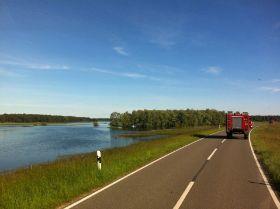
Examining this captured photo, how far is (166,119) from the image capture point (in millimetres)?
157875

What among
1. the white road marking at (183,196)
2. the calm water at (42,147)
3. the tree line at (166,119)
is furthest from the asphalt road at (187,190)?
the tree line at (166,119)

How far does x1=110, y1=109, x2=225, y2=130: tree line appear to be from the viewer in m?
Result: 156

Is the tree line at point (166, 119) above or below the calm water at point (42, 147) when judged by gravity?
above

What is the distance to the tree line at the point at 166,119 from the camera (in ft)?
511

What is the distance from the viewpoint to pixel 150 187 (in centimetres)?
1138

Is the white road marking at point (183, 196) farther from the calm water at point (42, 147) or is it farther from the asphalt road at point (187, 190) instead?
the calm water at point (42, 147)

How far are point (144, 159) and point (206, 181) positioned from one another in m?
7.55

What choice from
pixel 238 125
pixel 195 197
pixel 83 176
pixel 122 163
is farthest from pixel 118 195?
pixel 238 125

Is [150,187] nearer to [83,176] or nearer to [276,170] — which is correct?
[83,176]

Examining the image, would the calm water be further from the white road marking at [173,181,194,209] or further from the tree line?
the tree line

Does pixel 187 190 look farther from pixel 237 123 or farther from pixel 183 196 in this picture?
pixel 237 123

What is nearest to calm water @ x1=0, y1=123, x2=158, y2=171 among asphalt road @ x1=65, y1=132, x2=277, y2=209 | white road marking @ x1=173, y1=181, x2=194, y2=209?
asphalt road @ x1=65, y1=132, x2=277, y2=209

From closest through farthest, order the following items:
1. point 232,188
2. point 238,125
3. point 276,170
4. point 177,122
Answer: point 232,188, point 276,170, point 238,125, point 177,122

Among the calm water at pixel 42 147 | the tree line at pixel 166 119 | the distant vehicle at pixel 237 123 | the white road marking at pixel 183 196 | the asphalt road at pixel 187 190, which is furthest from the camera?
the tree line at pixel 166 119
